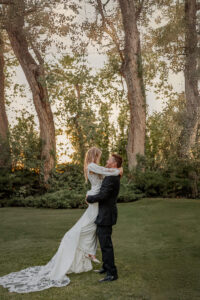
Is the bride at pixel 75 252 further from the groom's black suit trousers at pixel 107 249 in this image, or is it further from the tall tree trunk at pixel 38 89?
the tall tree trunk at pixel 38 89

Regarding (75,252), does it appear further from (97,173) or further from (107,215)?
(97,173)

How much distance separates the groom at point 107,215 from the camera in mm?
5199

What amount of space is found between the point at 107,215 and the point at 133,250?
7.66ft

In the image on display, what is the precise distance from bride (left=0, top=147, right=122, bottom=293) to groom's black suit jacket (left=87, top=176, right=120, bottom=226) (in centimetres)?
12

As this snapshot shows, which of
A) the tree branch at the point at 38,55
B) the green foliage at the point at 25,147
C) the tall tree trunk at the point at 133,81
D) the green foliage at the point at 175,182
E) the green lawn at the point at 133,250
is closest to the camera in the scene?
the green lawn at the point at 133,250

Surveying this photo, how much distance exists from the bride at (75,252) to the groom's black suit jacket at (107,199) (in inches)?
4.7

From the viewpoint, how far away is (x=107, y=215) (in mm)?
5270

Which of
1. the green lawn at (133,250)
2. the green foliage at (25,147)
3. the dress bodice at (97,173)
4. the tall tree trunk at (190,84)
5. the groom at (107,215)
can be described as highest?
the tall tree trunk at (190,84)

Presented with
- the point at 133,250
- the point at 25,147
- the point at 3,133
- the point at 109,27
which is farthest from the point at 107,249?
the point at 109,27

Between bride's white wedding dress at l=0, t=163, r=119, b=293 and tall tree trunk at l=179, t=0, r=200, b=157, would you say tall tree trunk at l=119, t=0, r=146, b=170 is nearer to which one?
tall tree trunk at l=179, t=0, r=200, b=157

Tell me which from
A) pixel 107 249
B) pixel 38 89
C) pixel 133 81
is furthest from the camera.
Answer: pixel 38 89

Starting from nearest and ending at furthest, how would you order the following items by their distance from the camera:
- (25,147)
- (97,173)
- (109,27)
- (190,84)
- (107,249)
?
(107,249), (97,173), (25,147), (190,84), (109,27)

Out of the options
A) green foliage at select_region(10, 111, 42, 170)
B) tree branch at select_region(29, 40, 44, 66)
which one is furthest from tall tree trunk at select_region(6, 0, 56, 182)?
green foliage at select_region(10, 111, 42, 170)

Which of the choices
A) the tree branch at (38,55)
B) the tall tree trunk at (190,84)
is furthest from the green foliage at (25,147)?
the tall tree trunk at (190,84)
